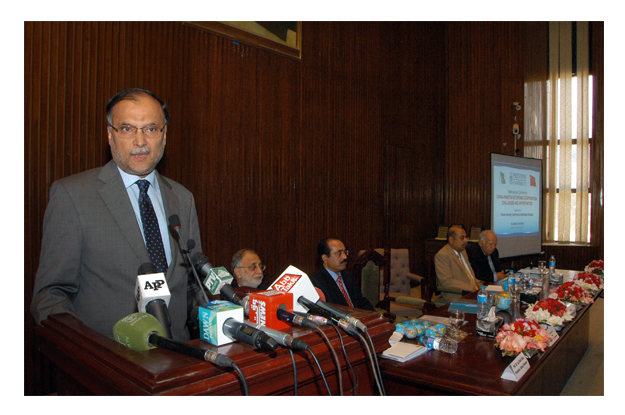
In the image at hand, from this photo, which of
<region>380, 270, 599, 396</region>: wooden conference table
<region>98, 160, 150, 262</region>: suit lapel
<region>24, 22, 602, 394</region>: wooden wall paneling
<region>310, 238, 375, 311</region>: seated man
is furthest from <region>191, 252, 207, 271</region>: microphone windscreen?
<region>24, 22, 602, 394</region>: wooden wall paneling

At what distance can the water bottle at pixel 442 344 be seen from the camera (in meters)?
2.01

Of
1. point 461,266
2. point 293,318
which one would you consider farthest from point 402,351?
point 461,266

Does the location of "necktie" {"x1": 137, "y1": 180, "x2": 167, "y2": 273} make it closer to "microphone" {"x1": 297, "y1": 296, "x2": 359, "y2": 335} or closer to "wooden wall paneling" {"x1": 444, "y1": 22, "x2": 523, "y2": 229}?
"microphone" {"x1": 297, "y1": 296, "x2": 359, "y2": 335}

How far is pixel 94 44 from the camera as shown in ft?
10.6

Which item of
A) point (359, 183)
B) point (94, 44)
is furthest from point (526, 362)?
point (359, 183)

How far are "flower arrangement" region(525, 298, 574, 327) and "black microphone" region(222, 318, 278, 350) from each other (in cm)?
229

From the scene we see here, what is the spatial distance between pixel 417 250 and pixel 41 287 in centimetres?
700

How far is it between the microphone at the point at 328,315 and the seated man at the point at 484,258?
4574 millimetres

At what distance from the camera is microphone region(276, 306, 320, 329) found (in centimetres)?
92

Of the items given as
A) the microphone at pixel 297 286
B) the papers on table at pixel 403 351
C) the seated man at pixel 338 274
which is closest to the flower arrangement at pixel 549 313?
the papers on table at pixel 403 351

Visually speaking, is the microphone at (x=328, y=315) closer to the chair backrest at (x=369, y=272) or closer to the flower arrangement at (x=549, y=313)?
the flower arrangement at (x=549, y=313)

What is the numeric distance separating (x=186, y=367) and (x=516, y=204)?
7.02m

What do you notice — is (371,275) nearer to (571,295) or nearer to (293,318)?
(571,295)

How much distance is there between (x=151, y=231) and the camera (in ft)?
4.56
